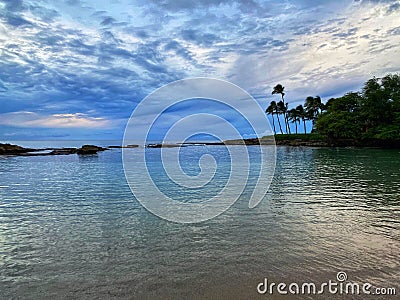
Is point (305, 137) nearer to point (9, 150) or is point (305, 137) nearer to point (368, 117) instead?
point (368, 117)

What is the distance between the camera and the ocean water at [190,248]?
5.86 meters

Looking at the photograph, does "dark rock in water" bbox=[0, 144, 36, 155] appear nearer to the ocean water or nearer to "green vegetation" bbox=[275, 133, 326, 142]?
the ocean water

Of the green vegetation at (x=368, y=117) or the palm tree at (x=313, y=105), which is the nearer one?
the green vegetation at (x=368, y=117)

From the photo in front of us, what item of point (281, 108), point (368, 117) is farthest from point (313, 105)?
point (368, 117)

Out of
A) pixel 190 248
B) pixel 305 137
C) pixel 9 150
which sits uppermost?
pixel 9 150

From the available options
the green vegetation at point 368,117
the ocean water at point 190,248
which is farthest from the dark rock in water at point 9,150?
the green vegetation at point 368,117

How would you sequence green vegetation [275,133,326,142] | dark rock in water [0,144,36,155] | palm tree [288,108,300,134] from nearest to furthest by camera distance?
dark rock in water [0,144,36,155] < green vegetation [275,133,326,142] < palm tree [288,108,300,134]

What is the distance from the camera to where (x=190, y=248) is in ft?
26.1

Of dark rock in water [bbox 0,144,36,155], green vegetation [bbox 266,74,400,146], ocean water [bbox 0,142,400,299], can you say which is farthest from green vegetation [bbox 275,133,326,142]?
dark rock in water [bbox 0,144,36,155]

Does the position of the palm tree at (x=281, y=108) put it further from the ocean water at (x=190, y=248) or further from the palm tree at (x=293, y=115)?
the ocean water at (x=190, y=248)

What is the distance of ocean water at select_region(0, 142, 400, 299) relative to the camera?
586 cm

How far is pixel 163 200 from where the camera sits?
15.1m

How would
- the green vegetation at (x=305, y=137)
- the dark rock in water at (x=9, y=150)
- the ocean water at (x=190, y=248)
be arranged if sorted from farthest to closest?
the green vegetation at (x=305, y=137)
the dark rock in water at (x=9, y=150)
the ocean water at (x=190, y=248)

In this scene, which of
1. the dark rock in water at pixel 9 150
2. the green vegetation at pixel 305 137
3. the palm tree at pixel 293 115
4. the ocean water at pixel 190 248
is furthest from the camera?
the palm tree at pixel 293 115
